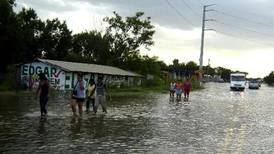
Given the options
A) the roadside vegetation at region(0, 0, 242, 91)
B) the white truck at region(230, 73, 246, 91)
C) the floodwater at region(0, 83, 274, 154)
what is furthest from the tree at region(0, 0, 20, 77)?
the floodwater at region(0, 83, 274, 154)

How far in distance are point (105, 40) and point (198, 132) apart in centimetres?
7707

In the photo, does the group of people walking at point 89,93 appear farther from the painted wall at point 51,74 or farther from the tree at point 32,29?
the tree at point 32,29

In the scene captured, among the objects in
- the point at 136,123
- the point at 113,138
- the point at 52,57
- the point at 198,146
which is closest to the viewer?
the point at 198,146

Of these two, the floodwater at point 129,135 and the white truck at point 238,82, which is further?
the white truck at point 238,82

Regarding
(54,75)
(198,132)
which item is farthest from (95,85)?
(54,75)

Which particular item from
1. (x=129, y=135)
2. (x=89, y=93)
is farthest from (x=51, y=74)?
(x=129, y=135)

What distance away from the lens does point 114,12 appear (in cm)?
9288

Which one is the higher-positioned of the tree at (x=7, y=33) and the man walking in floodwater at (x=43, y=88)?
the tree at (x=7, y=33)

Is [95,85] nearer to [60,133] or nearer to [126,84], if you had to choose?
[60,133]

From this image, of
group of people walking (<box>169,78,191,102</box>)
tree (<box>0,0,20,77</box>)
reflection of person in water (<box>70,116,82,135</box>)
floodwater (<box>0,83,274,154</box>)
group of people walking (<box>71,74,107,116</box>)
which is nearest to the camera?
floodwater (<box>0,83,274,154</box>)

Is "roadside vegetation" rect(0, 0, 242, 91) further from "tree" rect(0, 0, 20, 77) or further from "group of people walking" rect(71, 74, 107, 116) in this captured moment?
"group of people walking" rect(71, 74, 107, 116)

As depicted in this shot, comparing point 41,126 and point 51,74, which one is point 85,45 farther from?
point 41,126

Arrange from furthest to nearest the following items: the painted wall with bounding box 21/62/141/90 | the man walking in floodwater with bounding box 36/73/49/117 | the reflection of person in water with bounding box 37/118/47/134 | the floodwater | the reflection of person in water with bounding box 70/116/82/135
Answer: the painted wall with bounding box 21/62/141/90, the man walking in floodwater with bounding box 36/73/49/117, the reflection of person in water with bounding box 70/116/82/135, the reflection of person in water with bounding box 37/118/47/134, the floodwater

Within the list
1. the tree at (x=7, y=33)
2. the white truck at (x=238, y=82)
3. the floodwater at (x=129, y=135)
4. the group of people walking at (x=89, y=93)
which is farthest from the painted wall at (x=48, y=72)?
the floodwater at (x=129, y=135)
